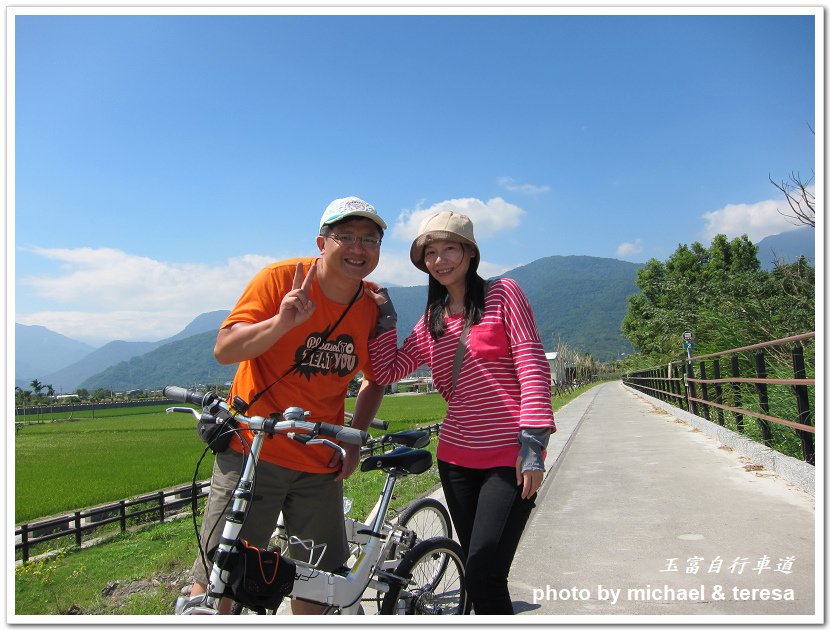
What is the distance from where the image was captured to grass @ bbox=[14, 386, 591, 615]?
15.3 feet

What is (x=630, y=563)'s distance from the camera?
404 cm

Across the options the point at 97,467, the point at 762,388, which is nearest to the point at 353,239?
the point at 762,388

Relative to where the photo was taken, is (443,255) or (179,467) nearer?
(443,255)

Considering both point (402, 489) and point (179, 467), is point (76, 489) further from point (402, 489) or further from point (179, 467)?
point (402, 489)

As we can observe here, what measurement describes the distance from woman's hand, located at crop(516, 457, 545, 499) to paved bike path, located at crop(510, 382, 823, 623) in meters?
0.44

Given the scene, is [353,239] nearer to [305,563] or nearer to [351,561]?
[305,563]

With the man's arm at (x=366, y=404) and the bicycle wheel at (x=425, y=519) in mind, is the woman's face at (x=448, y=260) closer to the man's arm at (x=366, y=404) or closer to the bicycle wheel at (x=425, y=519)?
the man's arm at (x=366, y=404)

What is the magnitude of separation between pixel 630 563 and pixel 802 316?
545cm

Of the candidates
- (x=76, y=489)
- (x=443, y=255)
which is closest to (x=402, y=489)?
(x=443, y=255)

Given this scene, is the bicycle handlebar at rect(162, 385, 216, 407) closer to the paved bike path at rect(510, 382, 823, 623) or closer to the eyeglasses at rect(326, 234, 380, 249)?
the eyeglasses at rect(326, 234, 380, 249)

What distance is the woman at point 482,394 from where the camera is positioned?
2354 millimetres

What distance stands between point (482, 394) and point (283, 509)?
0.96 m

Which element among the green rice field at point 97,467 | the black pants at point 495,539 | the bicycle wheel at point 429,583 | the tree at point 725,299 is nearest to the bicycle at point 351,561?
the bicycle wheel at point 429,583

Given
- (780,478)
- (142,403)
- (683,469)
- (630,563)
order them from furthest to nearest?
(142,403), (683,469), (780,478), (630,563)
